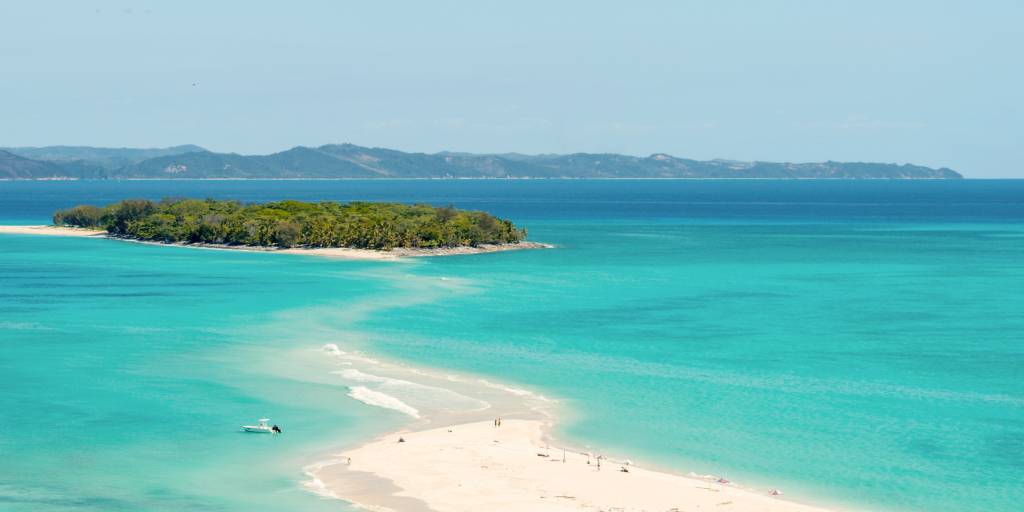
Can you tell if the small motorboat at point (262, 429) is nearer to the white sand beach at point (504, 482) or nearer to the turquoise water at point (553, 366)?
the turquoise water at point (553, 366)

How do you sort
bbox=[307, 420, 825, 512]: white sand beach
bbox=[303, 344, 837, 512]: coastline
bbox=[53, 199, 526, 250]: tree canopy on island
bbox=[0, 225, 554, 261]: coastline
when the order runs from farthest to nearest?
bbox=[53, 199, 526, 250]: tree canopy on island → bbox=[0, 225, 554, 261]: coastline → bbox=[303, 344, 837, 512]: coastline → bbox=[307, 420, 825, 512]: white sand beach

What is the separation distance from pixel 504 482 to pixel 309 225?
4225 inches

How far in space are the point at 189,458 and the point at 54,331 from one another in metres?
34.9

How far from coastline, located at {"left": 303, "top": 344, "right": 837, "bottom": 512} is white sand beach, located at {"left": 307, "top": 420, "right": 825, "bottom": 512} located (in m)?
0.03

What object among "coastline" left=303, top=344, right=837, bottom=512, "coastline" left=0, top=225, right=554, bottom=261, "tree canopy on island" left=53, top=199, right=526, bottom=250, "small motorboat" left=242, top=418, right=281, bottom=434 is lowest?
"coastline" left=0, top=225, right=554, bottom=261

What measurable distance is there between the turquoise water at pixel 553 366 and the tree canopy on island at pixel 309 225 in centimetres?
1730

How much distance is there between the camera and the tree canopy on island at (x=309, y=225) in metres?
138

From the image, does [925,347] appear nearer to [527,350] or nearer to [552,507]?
[527,350]

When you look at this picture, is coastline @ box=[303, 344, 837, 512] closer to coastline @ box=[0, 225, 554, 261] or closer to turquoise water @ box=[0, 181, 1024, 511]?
turquoise water @ box=[0, 181, 1024, 511]

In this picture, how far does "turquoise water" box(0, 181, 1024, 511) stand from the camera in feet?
135

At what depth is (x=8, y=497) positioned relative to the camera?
37.4 m

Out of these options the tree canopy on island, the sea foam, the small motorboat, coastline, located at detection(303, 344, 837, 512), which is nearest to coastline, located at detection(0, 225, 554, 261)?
the tree canopy on island

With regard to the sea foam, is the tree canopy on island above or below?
above

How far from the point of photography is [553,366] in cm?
6159
